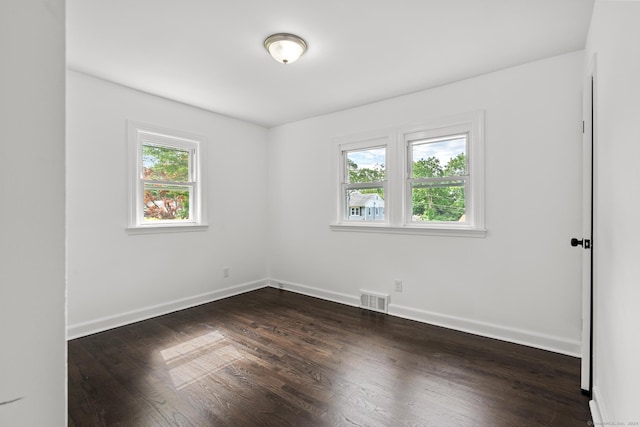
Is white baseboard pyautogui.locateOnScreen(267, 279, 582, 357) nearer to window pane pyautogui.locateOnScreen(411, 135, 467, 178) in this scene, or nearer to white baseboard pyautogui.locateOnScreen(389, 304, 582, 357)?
white baseboard pyautogui.locateOnScreen(389, 304, 582, 357)

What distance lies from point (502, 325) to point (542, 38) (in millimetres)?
2414

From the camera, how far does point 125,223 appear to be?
10.8 feet

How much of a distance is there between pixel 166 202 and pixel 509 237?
3.66 metres

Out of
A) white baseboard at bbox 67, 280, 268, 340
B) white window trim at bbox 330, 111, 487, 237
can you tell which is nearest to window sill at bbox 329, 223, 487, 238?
white window trim at bbox 330, 111, 487, 237

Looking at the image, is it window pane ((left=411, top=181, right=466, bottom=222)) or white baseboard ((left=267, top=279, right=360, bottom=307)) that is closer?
window pane ((left=411, top=181, right=466, bottom=222))

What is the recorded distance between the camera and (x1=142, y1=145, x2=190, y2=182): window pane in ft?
11.6

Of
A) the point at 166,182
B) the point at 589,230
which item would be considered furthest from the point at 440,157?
the point at 166,182

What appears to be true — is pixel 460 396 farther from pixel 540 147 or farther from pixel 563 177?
pixel 540 147

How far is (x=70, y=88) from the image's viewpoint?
286cm

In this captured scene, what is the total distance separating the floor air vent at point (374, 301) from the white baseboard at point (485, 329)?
7 centimetres

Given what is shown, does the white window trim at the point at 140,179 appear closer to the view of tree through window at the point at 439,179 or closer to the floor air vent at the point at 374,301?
the floor air vent at the point at 374,301
